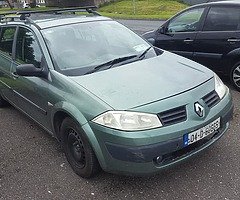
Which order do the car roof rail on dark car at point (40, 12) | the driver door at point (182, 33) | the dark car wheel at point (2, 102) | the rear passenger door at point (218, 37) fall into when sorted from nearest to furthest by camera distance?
1. the car roof rail on dark car at point (40, 12)
2. the rear passenger door at point (218, 37)
3. the dark car wheel at point (2, 102)
4. the driver door at point (182, 33)

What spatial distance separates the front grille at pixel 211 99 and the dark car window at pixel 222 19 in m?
2.64

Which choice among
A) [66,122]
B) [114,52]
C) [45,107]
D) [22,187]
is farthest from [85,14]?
[22,187]

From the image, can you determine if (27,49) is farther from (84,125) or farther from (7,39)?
(84,125)

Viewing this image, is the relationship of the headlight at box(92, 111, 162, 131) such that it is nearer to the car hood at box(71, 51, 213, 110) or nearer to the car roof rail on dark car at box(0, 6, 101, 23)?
the car hood at box(71, 51, 213, 110)

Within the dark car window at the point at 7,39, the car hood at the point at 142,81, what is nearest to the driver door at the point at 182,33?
the car hood at the point at 142,81

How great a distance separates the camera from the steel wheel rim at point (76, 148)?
3.24 m

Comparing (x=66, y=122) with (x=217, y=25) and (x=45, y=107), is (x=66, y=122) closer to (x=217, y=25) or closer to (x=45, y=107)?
(x=45, y=107)

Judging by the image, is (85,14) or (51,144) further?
(85,14)

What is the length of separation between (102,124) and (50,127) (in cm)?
110

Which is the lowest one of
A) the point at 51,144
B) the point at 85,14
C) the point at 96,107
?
the point at 51,144

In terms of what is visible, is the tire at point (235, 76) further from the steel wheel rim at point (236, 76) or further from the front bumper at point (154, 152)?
the front bumper at point (154, 152)

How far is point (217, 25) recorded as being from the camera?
568 centimetres

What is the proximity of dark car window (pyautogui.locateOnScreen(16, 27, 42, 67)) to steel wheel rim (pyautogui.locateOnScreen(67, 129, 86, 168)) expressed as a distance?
103 cm

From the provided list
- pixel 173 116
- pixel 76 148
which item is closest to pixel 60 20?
pixel 76 148
